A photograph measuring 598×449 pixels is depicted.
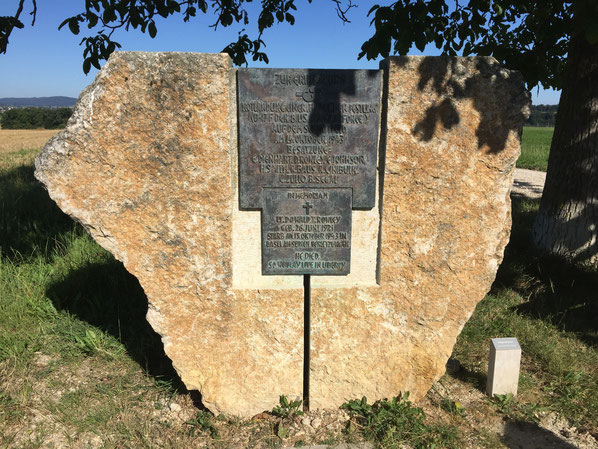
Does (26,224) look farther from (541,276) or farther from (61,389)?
(541,276)

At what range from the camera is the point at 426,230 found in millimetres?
2385

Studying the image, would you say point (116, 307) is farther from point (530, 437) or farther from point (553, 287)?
point (553, 287)

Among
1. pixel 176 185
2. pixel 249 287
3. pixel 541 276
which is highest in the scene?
pixel 176 185

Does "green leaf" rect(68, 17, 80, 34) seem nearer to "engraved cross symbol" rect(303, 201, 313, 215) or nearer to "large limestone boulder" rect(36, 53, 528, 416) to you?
"large limestone boulder" rect(36, 53, 528, 416)

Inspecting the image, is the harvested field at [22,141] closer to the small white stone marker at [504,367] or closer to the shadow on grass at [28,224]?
the shadow on grass at [28,224]

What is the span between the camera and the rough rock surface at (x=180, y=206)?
83.5 inches

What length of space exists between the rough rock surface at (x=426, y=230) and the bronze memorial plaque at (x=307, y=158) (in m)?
0.14

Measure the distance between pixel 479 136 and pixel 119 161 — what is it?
1829 millimetres

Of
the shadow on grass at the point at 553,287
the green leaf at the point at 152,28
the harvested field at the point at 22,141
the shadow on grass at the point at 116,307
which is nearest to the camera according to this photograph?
the shadow on grass at the point at 116,307

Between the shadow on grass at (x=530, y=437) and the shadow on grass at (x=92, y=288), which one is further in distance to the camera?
the shadow on grass at (x=92, y=288)

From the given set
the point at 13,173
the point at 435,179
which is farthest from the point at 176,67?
the point at 13,173

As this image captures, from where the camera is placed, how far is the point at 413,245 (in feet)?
7.89

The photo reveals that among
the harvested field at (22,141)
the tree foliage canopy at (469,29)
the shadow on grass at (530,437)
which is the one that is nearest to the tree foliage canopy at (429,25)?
the tree foliage canopy at (469,29)

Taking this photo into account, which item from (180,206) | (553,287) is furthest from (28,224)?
(553,287)
